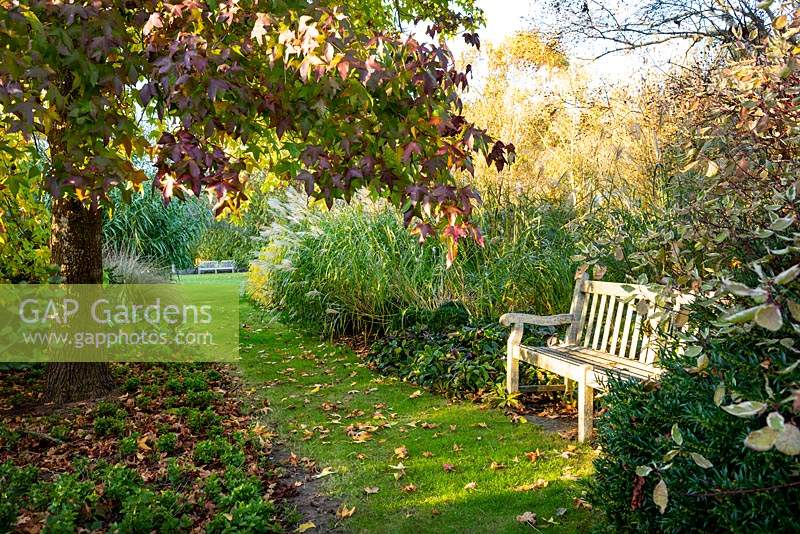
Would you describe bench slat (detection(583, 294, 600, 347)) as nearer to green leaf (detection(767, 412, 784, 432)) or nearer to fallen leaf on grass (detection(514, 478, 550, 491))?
fallen leaf on grass (detection(514, 478, 550, 491))

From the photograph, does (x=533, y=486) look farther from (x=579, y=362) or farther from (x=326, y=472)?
(x=326, y=472)

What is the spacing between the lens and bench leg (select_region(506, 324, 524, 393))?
197 inches

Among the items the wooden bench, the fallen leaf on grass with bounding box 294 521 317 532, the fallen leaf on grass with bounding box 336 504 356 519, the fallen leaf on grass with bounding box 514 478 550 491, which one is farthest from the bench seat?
the fallen leaf on grass with bounding box 294 521 317 532

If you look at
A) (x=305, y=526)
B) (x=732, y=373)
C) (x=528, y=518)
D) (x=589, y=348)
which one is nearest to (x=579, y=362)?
(x=589, y=348)

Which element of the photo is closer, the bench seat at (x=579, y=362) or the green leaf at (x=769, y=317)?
the green leaf at (x=769, y=317)

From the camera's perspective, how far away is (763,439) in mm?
1354

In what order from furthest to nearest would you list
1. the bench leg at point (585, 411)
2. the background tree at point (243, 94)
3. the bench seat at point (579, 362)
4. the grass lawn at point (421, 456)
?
the bench leg at point (585, 411) → the bench seat at point (579, 362) → the grass lawn at point (421, 456) → the background tree at point (243, 94)

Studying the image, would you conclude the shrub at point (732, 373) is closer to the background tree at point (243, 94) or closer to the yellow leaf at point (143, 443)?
the background tree at point (243, 94)

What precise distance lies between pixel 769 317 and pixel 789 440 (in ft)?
0.84

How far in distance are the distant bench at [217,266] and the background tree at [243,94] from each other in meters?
17.7

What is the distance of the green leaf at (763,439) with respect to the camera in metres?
1.34

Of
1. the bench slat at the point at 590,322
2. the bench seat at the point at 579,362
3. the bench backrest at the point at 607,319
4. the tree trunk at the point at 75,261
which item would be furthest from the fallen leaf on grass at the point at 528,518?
the tree trunk at the point at 75,261

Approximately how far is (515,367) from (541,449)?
0.98 m

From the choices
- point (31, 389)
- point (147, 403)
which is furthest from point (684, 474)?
point (31, 389)
